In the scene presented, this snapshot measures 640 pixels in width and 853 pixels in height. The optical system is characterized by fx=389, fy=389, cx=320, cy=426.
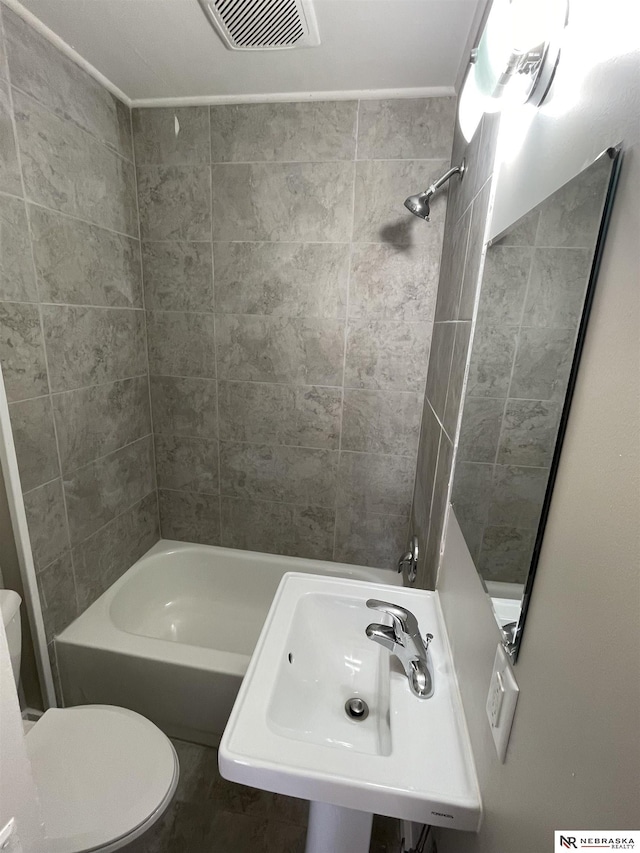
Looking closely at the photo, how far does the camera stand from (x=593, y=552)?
0.37 m

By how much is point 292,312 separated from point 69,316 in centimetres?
84

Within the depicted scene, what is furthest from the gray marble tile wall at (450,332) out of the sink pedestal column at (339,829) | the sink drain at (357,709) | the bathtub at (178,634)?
the bathtub at (178,634)

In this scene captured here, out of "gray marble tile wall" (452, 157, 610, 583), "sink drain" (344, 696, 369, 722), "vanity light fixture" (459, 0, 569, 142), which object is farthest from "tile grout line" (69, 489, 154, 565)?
"vanity light fixture" (459, 0, 569, 142)

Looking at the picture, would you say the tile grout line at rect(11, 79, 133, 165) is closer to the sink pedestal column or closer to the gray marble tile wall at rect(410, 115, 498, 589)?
the gray marble tile wall at rect(410, 115, 498, 589)

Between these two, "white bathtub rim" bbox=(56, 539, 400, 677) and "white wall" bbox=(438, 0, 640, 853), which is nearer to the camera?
"white wall" bbox=(438, 0, 640, 853)

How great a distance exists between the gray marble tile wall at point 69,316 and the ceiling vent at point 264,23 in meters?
0.59

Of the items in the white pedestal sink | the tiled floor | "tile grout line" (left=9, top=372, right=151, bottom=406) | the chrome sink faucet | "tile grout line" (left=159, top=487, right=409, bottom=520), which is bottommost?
the tiled floor

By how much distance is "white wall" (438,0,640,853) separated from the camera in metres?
0.32

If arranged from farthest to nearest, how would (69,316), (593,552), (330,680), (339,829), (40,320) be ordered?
(69,316), (40,320), (330,680), (339,829), (593,552)

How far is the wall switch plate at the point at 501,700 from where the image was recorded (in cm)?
53

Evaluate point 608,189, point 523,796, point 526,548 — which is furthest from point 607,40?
point 523,796

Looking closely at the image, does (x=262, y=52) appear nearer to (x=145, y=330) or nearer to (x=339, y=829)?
(x=145, y=330)

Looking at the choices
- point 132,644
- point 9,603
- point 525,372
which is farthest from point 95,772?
point 525,372

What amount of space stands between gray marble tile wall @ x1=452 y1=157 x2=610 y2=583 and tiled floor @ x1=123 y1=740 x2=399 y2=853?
1.21m
